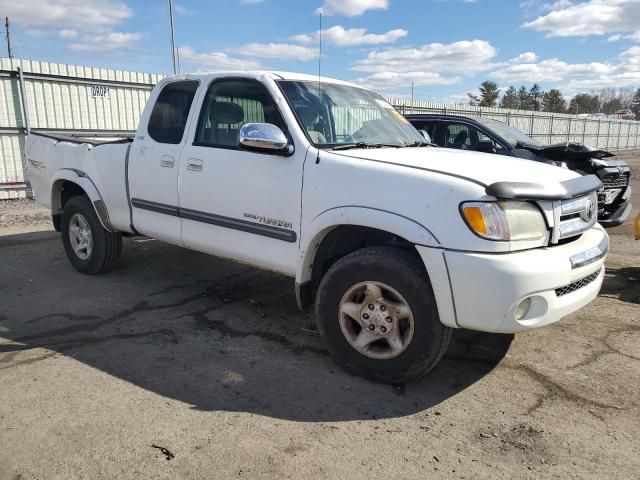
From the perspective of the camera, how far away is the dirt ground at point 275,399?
8.39ft

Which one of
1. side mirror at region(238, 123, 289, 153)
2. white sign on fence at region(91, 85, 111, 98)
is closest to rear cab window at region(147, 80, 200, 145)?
side mirror at region(238, 123, 289, 153)

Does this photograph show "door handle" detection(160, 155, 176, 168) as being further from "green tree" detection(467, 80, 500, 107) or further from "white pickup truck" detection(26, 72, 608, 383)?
"green tree" detection(467, 80, 500, 107)

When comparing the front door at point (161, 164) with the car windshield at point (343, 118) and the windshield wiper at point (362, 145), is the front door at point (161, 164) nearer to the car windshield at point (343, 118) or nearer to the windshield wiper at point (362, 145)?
the car windshield at point (343, 118)

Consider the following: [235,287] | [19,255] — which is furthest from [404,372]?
[19,255]

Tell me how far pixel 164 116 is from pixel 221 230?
1.34m

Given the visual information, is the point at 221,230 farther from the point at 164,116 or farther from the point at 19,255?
the point at 19,255

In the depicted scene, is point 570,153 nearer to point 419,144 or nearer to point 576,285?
point 419,144

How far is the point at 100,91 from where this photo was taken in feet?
40.8

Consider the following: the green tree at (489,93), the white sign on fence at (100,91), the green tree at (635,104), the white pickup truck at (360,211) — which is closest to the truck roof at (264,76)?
the white pickup truck at (360,211)

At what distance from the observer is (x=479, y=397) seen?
3.21 metres

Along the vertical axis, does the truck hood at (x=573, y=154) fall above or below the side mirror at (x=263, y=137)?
below

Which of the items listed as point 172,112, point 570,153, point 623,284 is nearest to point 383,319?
point 172,112

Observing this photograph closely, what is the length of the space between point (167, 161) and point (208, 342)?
1637 millimetres

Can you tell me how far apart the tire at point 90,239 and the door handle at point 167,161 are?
1.33 meters
